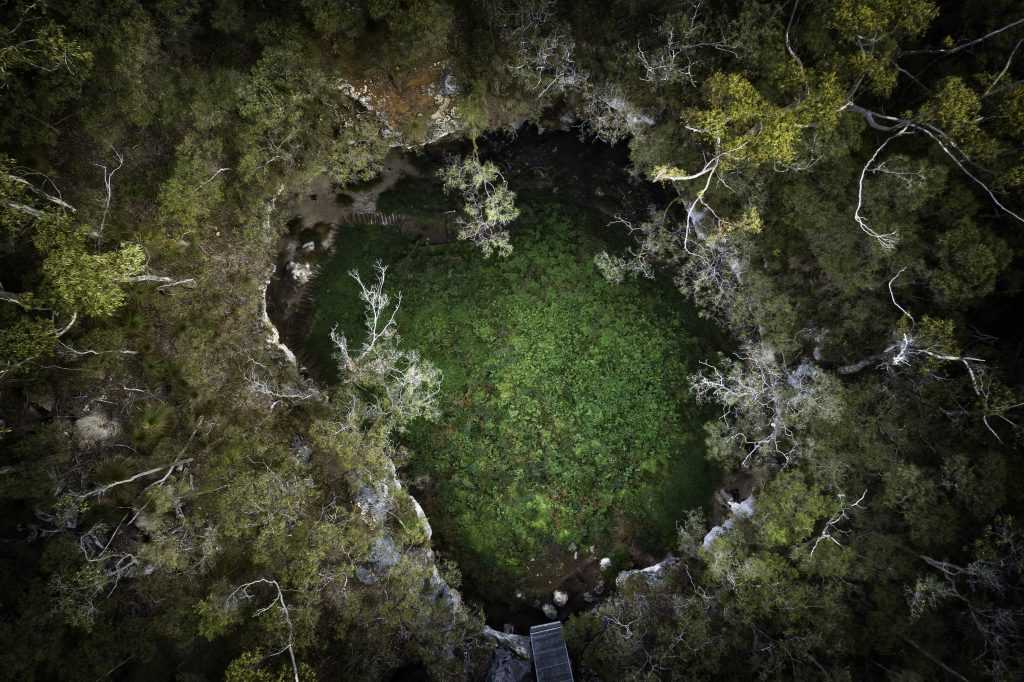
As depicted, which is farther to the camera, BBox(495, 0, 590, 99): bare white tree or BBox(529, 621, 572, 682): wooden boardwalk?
BBox(529, 621, 572, 682): wooden boardwalk

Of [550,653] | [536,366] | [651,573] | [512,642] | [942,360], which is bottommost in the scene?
[512,642]

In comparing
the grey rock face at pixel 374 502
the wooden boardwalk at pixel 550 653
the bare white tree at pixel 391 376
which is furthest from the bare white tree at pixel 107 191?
the wooden boardwalk at pixel 550 653

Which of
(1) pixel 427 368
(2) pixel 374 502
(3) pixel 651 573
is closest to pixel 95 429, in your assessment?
(2) pixel 374 502

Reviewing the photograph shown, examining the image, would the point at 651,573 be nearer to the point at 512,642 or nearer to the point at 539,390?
the point at 512,642

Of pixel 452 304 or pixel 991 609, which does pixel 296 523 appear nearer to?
pixel 452 304

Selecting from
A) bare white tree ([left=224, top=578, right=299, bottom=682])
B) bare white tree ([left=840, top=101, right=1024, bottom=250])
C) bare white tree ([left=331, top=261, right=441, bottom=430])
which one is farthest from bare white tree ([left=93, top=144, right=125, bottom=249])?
bare white tree ([left=840, top=101, right=1024, bottom=250])

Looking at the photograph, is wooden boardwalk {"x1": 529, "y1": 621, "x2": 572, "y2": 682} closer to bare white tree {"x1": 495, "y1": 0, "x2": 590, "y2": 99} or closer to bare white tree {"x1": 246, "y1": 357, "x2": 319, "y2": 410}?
bare white tree {"x1": 246, "y1": 357, "x2": 319, "y2": 410}
